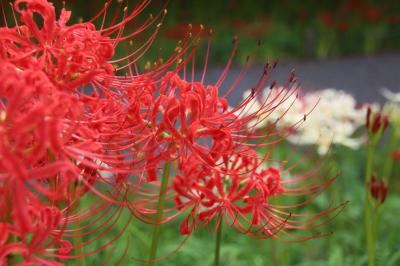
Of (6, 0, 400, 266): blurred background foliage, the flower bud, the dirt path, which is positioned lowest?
the flower bud

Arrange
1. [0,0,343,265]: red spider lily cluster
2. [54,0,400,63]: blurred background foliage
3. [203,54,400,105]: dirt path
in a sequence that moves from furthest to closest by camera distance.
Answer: [54,0,400,63]: blurred background foliage
[203,54,400,105]: dirt path
[0,0,343,265]: red spider lily cluster

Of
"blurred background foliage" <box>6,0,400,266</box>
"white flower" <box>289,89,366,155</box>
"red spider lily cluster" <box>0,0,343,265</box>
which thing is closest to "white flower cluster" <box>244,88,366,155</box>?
"white flower" <box>289,89,366,155</box>

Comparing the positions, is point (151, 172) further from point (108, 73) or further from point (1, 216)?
point (1, 216)

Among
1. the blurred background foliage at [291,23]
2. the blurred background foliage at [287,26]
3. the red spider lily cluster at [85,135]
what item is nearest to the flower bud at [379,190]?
the red spider lily cluster at [85,135]

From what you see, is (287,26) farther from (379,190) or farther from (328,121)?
(379,190)

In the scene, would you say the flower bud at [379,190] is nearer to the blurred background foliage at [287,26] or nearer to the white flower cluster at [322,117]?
the white flower cluster at [322,117]

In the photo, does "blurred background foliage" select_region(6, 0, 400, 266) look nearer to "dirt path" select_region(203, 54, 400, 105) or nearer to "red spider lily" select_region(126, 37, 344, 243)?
"dirt path" select_region(203, 54, 400, 105)

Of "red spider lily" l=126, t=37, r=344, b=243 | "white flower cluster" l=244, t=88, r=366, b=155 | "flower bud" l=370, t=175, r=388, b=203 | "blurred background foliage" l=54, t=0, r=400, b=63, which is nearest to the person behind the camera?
"red spider lily" l=126, t=37, r=344, b=243

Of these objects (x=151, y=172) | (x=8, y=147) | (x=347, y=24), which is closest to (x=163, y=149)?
(x=151, y=172)

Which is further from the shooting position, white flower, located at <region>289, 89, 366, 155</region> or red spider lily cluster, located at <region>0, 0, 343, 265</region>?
white flower, located at <region>289, 89, 366, 155</region>

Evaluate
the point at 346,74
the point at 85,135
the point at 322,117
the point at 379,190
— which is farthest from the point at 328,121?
the point at 346,74

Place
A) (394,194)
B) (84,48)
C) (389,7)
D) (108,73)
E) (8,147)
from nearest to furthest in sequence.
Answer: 1. (8,147)
2. (84,48)
3. (108,73)
4. (394,194)
5. (389,7)
